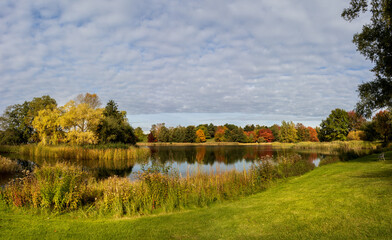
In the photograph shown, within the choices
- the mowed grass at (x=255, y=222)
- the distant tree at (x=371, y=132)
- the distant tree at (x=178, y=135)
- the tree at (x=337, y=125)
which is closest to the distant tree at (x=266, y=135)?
the tree at (x=337, y=125)

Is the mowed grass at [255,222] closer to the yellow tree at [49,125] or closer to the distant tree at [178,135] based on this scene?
the yellow tree at [49,125]

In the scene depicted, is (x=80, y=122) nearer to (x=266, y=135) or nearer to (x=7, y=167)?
(x=7, y=167)

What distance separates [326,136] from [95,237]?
7288cm

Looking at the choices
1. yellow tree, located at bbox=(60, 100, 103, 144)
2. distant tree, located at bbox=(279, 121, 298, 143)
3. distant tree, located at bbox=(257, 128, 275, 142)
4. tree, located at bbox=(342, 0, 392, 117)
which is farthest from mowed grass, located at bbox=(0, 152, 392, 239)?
distant tree, located at bbox=(257, 128, 275, 142)

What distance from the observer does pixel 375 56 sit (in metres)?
16.6

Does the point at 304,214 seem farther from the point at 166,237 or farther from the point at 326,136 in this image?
the point at 326,136

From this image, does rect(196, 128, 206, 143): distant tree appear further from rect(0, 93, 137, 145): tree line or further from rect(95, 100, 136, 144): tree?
rect(95, 100, 136, 144): tree

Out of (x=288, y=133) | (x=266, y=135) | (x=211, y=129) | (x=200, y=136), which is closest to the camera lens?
(x=288, y=133)

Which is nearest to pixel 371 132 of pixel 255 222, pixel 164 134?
pixel 255 222

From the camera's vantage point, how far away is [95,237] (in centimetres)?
555

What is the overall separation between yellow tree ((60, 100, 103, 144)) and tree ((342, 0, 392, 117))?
30.7m

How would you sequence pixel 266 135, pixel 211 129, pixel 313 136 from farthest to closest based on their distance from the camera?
pixel 211 129, pixel 266 135, pixel 313 136

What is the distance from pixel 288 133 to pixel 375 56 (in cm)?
7259

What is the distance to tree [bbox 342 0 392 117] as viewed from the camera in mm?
15555
